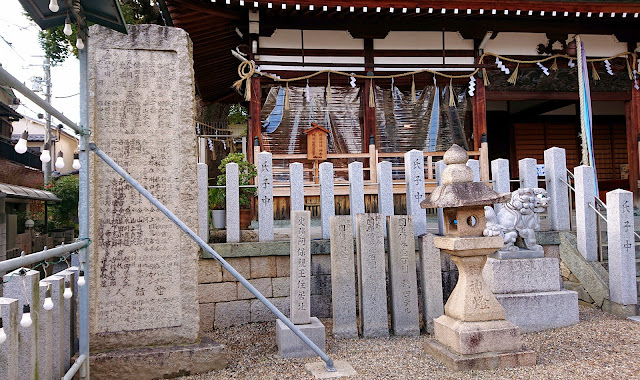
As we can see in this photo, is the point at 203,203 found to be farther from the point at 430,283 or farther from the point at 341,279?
the point at 430,283

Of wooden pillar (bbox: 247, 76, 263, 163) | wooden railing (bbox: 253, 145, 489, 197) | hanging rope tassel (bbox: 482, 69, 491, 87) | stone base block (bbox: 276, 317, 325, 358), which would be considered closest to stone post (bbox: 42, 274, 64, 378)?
stone base block (bbox: 276, 317, 325, 358)

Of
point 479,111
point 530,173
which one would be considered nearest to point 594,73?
point 479,111

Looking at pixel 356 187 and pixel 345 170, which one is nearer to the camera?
pixel 356 187

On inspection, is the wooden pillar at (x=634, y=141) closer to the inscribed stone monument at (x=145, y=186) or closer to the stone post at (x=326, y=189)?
the stone post at (x=326, y=189)

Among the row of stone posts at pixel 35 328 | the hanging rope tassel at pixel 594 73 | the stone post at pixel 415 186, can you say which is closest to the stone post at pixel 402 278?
the stone post at pixel 415 186

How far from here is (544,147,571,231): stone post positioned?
6012 mm

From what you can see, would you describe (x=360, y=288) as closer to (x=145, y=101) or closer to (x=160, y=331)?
(x=160, y=331)

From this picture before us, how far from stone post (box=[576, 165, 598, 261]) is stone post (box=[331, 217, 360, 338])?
326 centimetres

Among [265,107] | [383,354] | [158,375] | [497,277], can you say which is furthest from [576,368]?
[265,107]

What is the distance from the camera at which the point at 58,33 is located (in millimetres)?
14180

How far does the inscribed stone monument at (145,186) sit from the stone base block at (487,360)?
7.60 feet

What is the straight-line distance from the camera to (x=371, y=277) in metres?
4.80

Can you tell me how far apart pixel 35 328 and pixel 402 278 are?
136 inches

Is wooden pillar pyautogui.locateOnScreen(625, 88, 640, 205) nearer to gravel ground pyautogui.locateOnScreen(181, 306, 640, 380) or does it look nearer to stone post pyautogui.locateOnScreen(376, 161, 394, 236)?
gravel ground pyautogui.locateOnScreen(181, 306, 640, 380)
